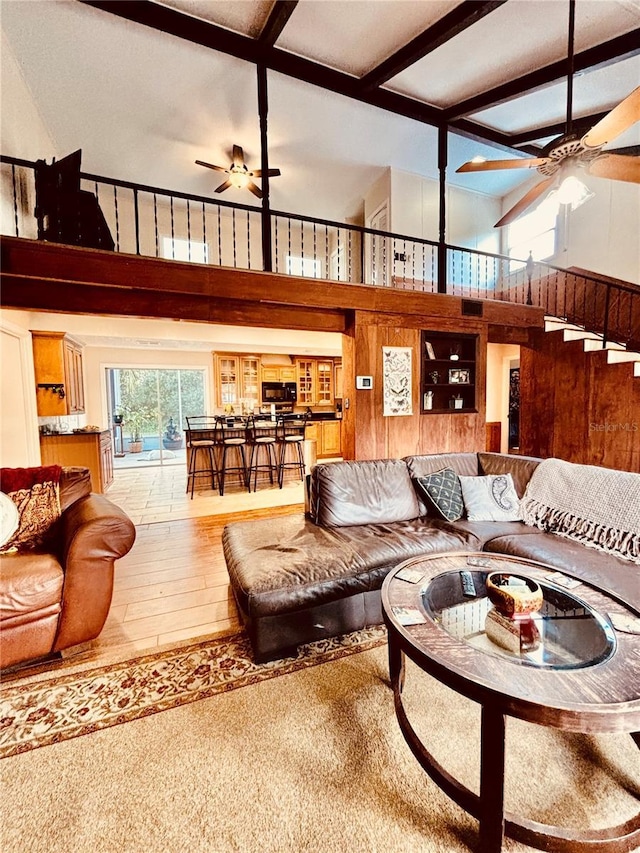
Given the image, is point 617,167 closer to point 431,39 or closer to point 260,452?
point 431,39

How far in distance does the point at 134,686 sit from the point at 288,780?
0.89m

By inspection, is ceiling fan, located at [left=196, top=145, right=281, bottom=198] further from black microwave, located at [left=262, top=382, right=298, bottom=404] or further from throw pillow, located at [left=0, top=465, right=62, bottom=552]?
black microwave, located at [left=262, top=382, right=298, bottom=404]

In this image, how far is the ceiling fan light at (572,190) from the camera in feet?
8.12

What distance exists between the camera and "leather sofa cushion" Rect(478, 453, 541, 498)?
291cm

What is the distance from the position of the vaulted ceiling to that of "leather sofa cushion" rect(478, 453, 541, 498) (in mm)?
3703

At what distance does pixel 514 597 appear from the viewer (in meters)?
1.38

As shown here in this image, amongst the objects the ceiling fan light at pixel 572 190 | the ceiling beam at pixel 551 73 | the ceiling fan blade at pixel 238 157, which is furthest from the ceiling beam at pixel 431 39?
the ceiling fan light at pixel 572 190

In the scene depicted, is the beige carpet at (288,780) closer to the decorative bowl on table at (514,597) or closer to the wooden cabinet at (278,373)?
the decorative bowl on table at (514,597)

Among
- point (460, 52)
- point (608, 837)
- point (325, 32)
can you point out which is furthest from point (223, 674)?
point (460, 52)

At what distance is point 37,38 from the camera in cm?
333

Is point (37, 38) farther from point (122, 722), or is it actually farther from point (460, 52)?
point (122, 722)

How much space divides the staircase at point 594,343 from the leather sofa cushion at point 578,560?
394 cm

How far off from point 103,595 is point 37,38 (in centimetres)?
490

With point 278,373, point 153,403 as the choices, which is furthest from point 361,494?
point 153,403
